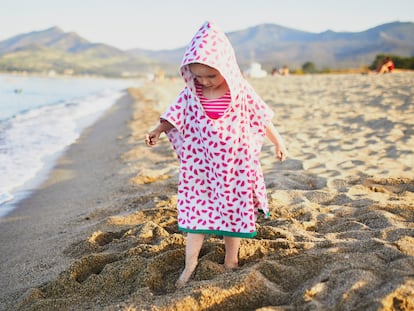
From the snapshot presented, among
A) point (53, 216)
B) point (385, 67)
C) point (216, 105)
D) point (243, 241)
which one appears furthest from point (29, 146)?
point (385, 67)

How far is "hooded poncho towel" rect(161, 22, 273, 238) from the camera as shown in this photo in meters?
2.23

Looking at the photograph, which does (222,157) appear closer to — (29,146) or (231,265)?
(231,265)

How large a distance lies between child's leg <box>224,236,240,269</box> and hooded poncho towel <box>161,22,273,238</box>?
8 centimetres

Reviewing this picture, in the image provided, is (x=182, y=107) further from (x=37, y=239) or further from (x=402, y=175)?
(x=402, y=175)

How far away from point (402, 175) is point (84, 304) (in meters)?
3.19

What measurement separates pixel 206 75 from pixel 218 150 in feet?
1.32

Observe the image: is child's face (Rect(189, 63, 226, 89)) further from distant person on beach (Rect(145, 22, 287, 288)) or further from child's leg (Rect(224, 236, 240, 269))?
child's leg (Rect(224, 236, 240, 269))

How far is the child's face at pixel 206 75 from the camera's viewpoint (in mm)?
2139

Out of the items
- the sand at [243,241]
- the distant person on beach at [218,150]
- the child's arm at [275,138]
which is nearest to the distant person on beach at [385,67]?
the sand at [243,241]

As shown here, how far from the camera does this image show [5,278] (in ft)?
8.62

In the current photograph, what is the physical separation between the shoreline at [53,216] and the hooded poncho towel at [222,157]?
1018 millimetres

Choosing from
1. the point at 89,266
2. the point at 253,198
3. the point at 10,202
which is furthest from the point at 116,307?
the point at 10,202

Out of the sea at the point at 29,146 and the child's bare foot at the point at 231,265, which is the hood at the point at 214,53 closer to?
the child's bare foot at the point at 231,265

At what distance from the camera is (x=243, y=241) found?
2543 millimetres
